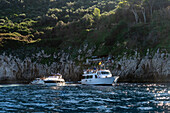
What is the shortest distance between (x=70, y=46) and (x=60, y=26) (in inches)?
1179

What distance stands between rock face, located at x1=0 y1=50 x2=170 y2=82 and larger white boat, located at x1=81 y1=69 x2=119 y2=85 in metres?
14.9

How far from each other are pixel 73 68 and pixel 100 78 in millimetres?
33116

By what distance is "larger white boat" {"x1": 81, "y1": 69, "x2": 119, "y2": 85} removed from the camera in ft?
227

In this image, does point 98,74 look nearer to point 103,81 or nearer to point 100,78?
point 100,78

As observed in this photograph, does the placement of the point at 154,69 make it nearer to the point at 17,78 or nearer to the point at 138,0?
the point at 138,0

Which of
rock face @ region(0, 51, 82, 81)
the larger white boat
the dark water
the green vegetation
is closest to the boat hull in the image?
the larger white boat

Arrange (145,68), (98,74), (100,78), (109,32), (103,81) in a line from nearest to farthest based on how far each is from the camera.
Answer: (103,81)
(100,78)
(98,74)
(145,68)
(109,32)

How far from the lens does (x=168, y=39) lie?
88.7 m

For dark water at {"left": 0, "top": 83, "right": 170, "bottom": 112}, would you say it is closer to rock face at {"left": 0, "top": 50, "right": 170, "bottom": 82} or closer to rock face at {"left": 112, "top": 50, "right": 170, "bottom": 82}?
rock face at {"left": 112, "top": 50, "right": 170, "bottom": 82}

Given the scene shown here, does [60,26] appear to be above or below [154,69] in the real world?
above

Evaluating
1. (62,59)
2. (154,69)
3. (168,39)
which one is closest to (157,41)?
(168,39)

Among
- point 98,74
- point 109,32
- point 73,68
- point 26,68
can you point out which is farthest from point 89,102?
point 109,32

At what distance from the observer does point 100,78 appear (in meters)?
71.1

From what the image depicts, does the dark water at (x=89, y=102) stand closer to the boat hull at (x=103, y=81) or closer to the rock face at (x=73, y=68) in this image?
the boat hull at (x=103, y=81)
